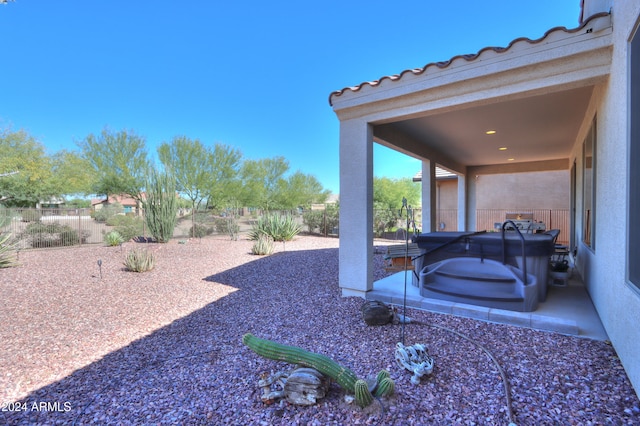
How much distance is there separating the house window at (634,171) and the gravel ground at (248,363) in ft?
2.79

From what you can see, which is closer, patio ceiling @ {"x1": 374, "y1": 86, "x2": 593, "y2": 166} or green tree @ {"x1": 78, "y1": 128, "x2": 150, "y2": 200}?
patio ceiling @ {"x1": 374, "y1": 86, "x2": 593, "y2": 166}

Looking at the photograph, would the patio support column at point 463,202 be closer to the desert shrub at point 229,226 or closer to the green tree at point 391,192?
the desert shrub at point 229,226

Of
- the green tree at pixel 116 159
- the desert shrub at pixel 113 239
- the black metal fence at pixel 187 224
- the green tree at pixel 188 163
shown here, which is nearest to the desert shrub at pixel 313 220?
the black metal fence at pixel 187 224

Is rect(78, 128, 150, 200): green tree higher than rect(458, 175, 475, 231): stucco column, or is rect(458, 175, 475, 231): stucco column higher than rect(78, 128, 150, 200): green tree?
rect(78, 128, 150, 200): green tree

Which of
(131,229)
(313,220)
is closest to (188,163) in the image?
(131,229)

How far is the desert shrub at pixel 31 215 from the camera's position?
1166 cm

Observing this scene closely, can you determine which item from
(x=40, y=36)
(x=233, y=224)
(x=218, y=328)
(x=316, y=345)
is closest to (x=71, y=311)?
(x=218, y=328)

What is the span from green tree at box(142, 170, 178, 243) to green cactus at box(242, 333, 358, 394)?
11.1 meters

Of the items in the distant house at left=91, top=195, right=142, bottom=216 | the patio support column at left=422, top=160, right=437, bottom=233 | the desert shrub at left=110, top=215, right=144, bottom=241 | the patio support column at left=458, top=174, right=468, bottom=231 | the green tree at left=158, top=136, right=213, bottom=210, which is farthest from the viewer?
the green tree at left=158, top=136, right=213, bottom=210

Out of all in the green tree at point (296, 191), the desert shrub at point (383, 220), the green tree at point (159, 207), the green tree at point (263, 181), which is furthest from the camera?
the green tree at point (296, 191)

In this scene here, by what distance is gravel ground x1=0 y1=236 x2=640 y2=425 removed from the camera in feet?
6.43

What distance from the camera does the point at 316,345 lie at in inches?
117

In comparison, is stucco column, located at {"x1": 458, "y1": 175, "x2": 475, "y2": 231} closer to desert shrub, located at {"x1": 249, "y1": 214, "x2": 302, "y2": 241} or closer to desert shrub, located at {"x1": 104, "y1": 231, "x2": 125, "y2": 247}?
desert shrub, located at {"x1": 249, "y1": 214, "x2": 302, "y2": 241}

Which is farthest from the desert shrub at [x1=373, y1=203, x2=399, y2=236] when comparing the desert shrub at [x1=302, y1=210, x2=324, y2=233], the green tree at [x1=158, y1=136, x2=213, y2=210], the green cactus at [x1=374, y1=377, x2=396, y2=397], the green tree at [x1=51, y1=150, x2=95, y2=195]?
the green tree at [x1=51, y1=150, x2=95, y2=195]
